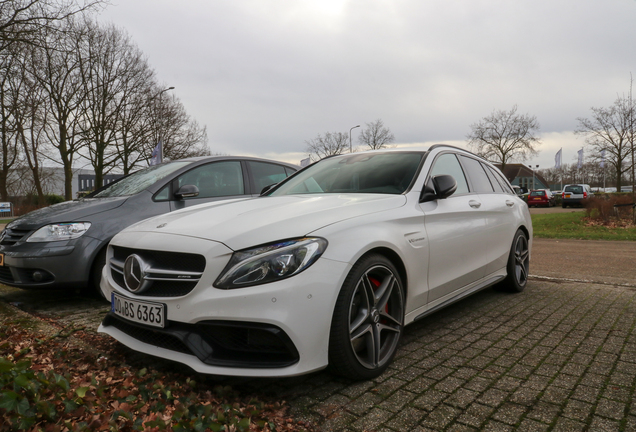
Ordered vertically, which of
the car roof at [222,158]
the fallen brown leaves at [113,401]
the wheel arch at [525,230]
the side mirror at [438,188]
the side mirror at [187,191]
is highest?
the car roof at [222,158]

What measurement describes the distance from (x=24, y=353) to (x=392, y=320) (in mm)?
2278

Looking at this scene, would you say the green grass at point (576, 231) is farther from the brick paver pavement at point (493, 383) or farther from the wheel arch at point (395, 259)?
the wheel arch at point (395, 259)

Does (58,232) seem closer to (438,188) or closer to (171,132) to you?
(438,188)

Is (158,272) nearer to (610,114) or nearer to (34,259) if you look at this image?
(34,259)

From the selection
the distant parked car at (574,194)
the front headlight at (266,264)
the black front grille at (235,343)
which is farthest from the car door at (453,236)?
the distant parked car at (574,194)

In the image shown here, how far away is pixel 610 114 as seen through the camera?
28422 mm

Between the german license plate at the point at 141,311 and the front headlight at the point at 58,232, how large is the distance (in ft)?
5.95

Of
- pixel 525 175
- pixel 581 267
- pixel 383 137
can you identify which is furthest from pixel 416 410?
pixel 525 175

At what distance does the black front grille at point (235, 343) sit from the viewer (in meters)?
2.29

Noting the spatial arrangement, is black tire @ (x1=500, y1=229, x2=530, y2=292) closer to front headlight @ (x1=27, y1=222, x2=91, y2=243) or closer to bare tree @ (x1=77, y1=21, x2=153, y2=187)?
front headlight @ (x1=27, y1=222, x2=91, y2=243)

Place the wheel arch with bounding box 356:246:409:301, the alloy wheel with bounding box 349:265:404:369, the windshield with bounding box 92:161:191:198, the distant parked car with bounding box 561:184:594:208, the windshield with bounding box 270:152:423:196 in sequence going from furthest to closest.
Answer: the distant parked car with bounding box 561:184:594:208 → the windshield with bounding box 92:161:191:198 → the windshield with bounding box 270:152:423:196 → the wheel arch with bounding box 356:246:409:301 → the alloy wheel with bounding box 349:265:404:369

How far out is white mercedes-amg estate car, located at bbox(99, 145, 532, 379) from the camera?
2301 millimetres

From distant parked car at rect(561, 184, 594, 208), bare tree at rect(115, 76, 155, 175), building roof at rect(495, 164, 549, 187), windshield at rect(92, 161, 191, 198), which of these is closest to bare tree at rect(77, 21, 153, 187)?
bare tree at rect(115, 76, 155, 175)

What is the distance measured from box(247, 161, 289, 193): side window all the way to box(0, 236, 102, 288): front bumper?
82.4 inches
